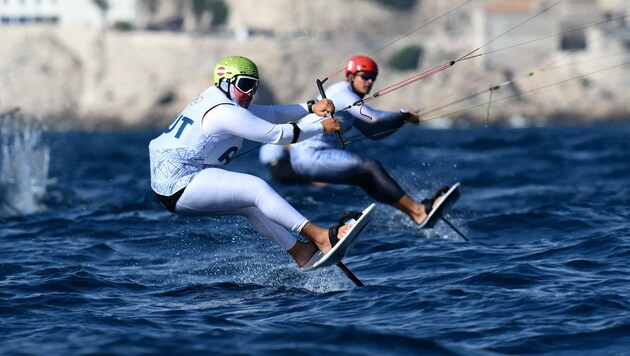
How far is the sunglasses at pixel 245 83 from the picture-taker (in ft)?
32.0

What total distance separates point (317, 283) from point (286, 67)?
92.1 meters

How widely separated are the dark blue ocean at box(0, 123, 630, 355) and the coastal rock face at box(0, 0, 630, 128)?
84565mm

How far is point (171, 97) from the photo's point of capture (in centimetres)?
10400

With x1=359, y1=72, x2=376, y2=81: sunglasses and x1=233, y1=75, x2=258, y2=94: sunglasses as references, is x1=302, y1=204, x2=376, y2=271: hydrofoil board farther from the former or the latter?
x1=359, y1=72, x2=376, y2=81: sunglasses

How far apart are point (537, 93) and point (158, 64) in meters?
34.3

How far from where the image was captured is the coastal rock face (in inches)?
3974

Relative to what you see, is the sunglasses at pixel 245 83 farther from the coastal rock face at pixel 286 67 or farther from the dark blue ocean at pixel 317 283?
the coastal rock face at pixel 286 67

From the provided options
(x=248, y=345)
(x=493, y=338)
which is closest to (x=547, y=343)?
(x=493, y=338)

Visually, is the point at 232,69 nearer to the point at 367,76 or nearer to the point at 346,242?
the point at 346,242

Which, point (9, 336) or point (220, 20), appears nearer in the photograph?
point (9, 336)

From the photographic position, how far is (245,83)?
32.1 ft

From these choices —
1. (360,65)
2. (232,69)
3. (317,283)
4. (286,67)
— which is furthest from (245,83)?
(286,67)

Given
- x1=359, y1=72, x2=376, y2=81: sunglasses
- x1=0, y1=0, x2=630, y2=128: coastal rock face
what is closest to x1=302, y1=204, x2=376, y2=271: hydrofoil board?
x1=359, y1=72, x2=376, y2=81: sunglasses

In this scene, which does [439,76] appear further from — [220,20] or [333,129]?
[333,129]
